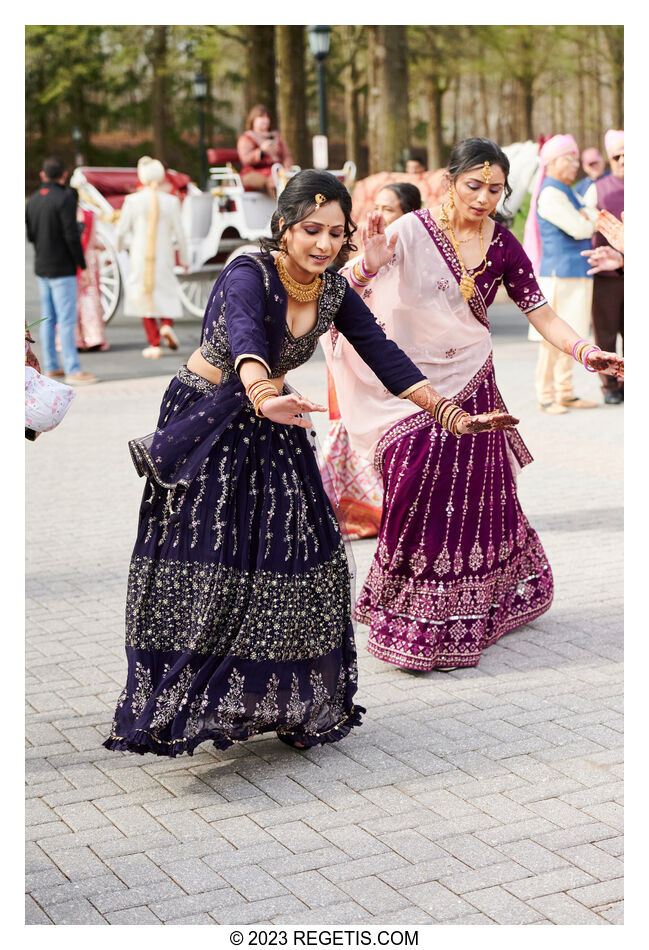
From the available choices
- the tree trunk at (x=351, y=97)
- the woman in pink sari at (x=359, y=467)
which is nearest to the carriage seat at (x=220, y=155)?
the tree trunk at (x=351, y=97)

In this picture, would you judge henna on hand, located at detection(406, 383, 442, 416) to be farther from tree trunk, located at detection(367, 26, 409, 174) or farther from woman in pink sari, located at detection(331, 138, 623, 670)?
tree trunk, located at detection(367, 26, 409, 174)

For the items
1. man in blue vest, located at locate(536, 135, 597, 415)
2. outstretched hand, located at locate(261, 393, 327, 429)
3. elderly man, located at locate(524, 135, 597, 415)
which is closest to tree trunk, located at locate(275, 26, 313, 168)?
elderly man, located at locate(524, 135, 597, 415)

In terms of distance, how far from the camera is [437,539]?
4676 mm

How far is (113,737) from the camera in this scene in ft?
12.2

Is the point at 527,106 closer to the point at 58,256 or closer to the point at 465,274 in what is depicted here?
the point at 58,256

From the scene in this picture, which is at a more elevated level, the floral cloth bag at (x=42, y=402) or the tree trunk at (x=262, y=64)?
the tree trunk at (x=262, y=64)

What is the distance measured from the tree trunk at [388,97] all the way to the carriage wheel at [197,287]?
11.0 feet

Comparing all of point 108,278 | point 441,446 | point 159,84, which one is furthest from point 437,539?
point 159,84

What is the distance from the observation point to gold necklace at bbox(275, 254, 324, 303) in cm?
363

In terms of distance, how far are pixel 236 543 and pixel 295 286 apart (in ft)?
2.49

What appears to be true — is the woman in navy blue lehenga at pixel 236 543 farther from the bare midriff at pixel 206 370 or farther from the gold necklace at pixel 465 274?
the gold necklace at pixel 465 274

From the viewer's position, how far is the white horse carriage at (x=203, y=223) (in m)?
14.6

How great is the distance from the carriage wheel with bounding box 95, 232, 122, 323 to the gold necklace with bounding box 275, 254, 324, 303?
1104 centimetres

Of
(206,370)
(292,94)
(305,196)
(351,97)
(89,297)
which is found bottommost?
(206,370)
